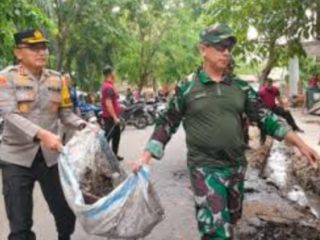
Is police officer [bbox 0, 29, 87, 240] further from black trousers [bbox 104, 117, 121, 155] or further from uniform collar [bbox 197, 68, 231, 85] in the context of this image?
black trousers [bbox 104, 117, 121, 155]

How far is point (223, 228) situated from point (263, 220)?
2781 mm

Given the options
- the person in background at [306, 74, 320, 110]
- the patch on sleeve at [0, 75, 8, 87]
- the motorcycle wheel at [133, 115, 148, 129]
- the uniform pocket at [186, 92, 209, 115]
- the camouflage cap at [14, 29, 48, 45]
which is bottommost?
the person in background at [306, 74, 320, 110]

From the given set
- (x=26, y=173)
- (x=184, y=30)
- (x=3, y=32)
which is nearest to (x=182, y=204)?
(x=3, y=32)

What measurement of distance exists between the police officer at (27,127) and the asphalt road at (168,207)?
1765mm

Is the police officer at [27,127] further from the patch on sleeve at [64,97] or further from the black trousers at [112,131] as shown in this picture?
the black trousers at [112,131]

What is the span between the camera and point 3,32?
28.0 ft

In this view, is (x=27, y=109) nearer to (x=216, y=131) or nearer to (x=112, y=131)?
(x=216, y=131)

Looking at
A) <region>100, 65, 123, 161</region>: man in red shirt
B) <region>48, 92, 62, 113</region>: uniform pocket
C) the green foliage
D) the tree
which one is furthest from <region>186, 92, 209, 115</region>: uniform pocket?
the green foliage

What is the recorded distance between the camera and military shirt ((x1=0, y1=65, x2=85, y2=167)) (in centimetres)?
450

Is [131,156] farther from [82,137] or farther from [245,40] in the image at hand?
[82,137]

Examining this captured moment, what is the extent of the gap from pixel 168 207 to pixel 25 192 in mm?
3720

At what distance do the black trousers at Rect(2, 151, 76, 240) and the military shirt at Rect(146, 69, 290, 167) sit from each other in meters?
0.87

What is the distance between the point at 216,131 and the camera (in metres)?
4.34

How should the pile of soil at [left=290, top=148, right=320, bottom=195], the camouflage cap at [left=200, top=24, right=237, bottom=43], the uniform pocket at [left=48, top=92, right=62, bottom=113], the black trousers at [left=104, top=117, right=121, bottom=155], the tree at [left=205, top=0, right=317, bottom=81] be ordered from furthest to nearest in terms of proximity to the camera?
1. the black trousers at [left=104, top=117, right=121, bottom=155]
2. the pile of soil at [left=290, top=148, right=320, bottom=195]
3. the tree at [left=205, top=0, right=317, bottom=81]
4. the uniform pocket at [left=48, top=92, right=62, bottom=113]
5. the camouflage cap at [left=200, top=24, right=237, bottom=43]
